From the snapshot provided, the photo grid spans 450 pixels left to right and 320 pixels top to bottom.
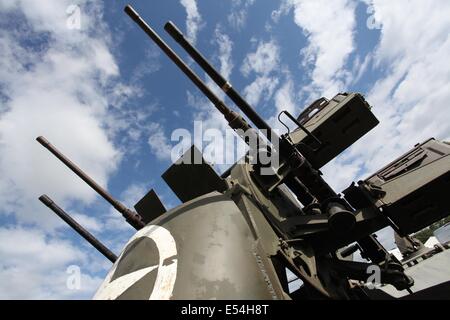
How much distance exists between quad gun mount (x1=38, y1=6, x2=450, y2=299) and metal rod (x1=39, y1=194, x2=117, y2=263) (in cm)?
100

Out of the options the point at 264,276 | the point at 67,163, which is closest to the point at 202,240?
the point at 264,276

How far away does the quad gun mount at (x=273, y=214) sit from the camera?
9.48 ft

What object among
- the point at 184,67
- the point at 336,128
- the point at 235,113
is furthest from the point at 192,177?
the point at 336,128

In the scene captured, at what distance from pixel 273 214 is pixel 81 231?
4.83 metres

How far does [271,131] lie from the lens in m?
5.21

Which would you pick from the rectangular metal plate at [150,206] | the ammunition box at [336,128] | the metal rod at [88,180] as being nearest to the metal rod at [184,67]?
the ammunition box at [336,128]

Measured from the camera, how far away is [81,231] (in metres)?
7.34

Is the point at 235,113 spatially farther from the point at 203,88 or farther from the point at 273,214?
the point at 273,214

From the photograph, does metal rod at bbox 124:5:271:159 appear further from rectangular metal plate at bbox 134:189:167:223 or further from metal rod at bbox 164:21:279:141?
rectangular metal plate at bbox 134:189:167:223

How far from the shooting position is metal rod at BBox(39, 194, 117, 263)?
729 cm

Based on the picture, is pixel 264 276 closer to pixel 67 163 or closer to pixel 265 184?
pixel 265 184

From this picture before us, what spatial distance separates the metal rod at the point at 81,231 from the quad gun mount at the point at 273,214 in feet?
3.29

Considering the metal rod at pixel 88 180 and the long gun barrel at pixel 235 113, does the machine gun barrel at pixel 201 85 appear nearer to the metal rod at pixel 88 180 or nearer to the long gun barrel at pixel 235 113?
the long gun barrel at pixel 235 113
